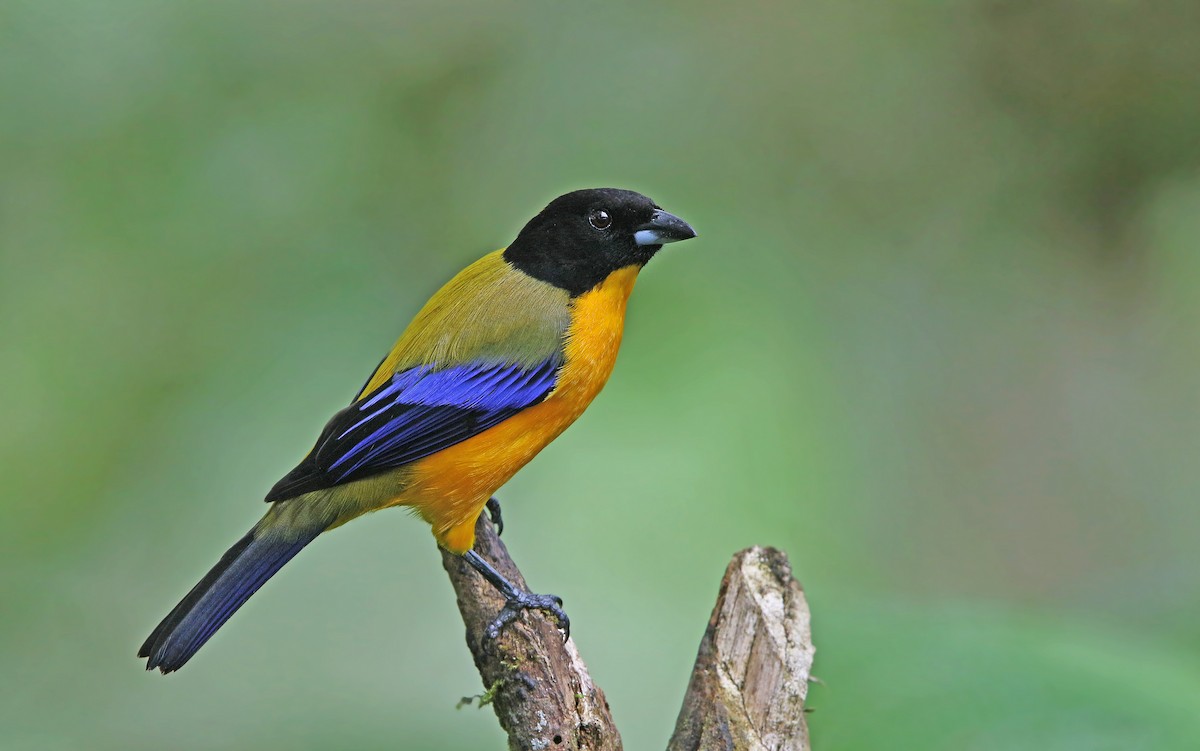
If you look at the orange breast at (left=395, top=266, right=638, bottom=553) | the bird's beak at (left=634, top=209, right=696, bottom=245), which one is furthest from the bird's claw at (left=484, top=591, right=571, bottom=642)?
the bird's beak at (left=634, top=209, right=696, bottom=245)

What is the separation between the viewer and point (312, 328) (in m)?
4.94

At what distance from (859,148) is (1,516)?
4.65m

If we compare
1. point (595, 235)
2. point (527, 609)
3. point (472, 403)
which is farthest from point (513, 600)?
point (595, 235)

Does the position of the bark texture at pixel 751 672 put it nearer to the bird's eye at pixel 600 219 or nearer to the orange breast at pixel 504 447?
the orange breast at pixel 504 447

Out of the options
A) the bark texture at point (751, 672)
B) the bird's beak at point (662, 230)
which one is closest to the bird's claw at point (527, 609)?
the bark texture at point (751, 672)

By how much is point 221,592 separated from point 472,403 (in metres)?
0.96

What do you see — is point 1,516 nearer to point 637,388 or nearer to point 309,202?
point 309,202

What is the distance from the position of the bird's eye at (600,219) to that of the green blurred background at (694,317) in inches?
45.9

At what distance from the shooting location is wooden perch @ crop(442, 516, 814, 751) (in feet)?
11.1

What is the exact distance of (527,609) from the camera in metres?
3.70

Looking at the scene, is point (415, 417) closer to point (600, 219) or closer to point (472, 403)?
point (472, 403)

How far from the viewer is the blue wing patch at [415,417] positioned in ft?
11.8

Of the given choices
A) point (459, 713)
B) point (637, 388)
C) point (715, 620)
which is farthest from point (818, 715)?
point (637, 388)

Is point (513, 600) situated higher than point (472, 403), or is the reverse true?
point (472, 403)
